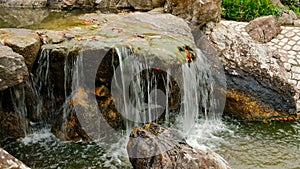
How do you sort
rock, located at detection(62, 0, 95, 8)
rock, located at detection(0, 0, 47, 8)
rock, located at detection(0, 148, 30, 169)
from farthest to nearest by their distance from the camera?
rock, located at detection(0, 0, 47, 8) < rock, located at detection(62, 0, 95, 8) < rock, located at detection(0, 148, 30, 169)

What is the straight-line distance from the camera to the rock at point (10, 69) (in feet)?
14.6

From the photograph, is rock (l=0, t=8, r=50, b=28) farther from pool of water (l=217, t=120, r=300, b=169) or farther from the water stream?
pool of water (l=217, t=120, r=300, b=169)

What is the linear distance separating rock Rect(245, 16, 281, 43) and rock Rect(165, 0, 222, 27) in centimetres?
154

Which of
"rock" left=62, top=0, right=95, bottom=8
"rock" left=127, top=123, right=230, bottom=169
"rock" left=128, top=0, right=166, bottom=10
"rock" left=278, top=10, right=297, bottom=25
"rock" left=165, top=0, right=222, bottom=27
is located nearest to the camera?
"rock" left=127, top=123, right=230, bottom=169

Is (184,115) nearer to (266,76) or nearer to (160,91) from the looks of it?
(160,91)

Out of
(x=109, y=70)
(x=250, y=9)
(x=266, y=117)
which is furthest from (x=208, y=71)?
(x=250, y=9)

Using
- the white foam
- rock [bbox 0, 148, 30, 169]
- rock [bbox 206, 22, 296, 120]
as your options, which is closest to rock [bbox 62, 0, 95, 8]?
rock [bbox 206, 22, 296, 120]

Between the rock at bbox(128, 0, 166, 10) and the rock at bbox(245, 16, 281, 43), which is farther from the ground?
the rock at bbox(128, 0, 166, 10)

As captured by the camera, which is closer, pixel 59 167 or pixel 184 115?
pixel 59 167

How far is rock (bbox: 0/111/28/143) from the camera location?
5820mm

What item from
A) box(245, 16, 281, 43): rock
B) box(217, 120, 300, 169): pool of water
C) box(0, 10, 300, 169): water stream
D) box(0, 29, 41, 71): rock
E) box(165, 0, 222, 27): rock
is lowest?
box(217, 120, 300, 169): pool of water

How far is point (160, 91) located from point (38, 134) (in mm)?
2207

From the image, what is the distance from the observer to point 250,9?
35.1ft

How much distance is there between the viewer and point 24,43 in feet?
17.3
